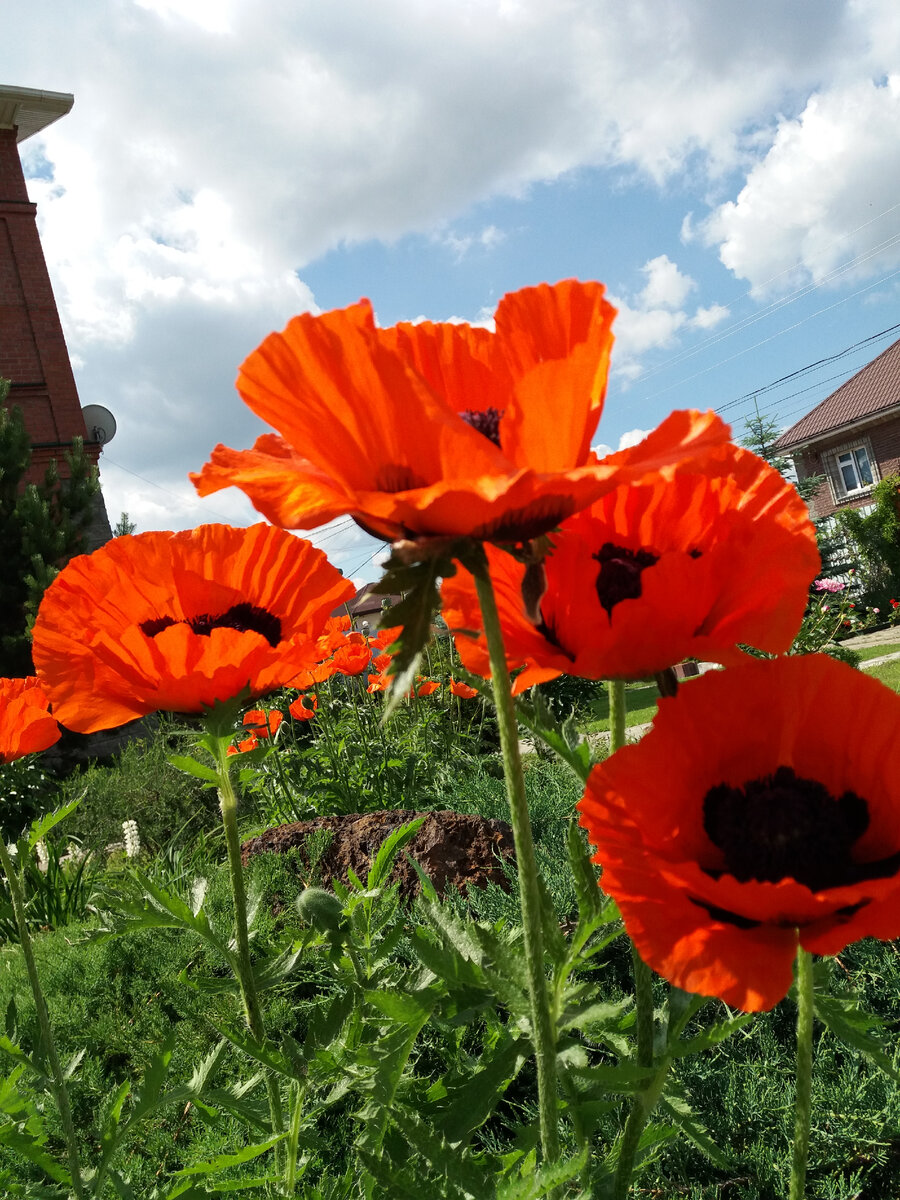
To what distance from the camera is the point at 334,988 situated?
7.65 feet

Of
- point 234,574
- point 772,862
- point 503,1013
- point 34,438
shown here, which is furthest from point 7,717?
point 34,438

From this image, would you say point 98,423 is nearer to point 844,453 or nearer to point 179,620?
point 179,620

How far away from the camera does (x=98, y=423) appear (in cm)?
1738

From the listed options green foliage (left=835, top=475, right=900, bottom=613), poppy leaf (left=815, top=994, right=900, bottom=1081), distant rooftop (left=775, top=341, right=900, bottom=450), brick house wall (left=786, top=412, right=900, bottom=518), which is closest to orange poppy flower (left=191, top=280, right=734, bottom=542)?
poppy leaf (left=815, top=994, right=900, bottom=1081)

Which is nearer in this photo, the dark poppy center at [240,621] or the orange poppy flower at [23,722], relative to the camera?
the dark poppy center at [240,621]

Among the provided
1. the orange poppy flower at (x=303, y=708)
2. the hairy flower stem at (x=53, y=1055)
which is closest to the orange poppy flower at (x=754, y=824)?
the hairy flower stem at (x=53, y=1055)

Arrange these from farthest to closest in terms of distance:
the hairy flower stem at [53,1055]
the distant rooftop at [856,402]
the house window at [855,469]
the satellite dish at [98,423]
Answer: the house window at [855,469] < the distant rooftop at [856,402] < the satellite dish at [98,423] < the hairy flower stem at [53,1055]

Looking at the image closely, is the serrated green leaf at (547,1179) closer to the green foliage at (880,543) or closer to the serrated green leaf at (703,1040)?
the serrated green leaf at (703,1040)

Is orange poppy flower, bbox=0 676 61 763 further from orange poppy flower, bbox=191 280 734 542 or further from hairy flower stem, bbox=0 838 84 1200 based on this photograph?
orange poppy flower, bbox=191 280 734 542

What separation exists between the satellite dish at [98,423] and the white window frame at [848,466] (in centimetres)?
2152

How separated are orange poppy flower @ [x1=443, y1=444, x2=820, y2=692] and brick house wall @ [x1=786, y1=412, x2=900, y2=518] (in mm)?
27184

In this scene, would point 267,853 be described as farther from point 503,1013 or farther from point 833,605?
point 833,605

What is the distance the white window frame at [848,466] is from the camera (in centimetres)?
2687

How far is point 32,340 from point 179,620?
705 inches
